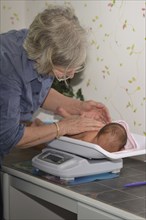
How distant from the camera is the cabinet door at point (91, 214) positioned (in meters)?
1.47

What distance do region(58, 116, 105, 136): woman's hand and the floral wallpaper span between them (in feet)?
1.26

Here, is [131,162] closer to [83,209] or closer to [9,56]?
[83,209]

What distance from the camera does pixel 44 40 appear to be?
1.47m

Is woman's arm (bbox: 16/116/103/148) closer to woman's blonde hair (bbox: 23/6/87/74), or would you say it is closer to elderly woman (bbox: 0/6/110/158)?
elderly woman (bbox: 0/6/110/158)

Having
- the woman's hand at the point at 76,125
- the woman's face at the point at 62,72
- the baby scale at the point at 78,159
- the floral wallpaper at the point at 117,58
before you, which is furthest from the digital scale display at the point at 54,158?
the floral wallpaper at the point at 117,58

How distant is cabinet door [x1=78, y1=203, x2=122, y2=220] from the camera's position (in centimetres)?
147

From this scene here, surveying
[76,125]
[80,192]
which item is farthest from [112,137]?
[80,192]

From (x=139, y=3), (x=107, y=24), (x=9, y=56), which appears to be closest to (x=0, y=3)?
(x=107, y=24)

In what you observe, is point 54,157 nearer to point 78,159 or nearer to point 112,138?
point 78,159

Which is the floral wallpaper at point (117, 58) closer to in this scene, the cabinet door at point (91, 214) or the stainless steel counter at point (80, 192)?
the stainless steel counter at point (80, 192)

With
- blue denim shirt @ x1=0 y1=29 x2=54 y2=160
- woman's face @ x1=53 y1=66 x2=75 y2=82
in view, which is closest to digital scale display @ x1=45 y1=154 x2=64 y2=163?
blue denim shirt @ x1=0 y1=29 x2=54 y2=160

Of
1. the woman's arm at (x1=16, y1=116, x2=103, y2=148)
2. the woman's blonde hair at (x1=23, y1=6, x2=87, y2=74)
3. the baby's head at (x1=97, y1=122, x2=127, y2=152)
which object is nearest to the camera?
the woman's blonde hair at (x1=23, y1=6, x2=87, y2=74)

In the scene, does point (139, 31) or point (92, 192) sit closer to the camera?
point (92, 192)

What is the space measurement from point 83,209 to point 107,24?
1004 mm
